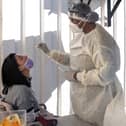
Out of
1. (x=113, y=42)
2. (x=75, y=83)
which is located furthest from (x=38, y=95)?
(x=113, y=42)

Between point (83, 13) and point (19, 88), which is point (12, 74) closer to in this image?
point (19, 88)

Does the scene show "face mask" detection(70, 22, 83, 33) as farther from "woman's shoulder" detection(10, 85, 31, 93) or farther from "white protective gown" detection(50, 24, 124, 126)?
"woman's shoulder" detection(10, 85, 31, 93)

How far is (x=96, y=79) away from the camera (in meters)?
1.12

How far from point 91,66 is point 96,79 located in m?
0.09

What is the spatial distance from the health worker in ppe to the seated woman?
167mm

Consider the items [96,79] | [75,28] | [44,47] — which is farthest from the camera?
[44,47]

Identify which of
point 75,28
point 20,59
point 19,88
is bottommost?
point 19,88

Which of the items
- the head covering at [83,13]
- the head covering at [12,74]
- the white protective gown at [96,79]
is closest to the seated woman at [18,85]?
the head covering at [12,74]

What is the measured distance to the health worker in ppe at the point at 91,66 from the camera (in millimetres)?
1131

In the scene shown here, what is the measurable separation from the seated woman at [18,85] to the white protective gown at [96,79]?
165 millimetres

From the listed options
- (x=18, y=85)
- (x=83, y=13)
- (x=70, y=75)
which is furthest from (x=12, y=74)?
(x=83, y=13)

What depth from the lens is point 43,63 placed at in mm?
1510

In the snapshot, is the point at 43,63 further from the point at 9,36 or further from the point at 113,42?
the point at 113,42

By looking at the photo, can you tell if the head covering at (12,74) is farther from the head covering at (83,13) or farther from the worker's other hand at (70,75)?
the head covering at (83,13)
